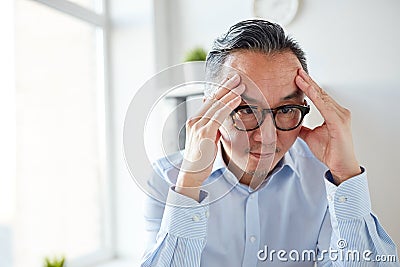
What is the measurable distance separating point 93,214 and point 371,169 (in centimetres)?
108

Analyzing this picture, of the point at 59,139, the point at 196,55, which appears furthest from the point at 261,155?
the point at 59,139

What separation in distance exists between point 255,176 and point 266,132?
0.50 feet

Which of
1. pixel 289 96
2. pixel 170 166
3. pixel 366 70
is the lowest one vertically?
pixel 170 166

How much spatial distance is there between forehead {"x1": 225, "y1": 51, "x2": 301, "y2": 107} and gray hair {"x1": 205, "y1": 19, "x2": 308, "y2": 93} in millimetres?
11

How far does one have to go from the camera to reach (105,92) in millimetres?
1850

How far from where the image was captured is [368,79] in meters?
1.23

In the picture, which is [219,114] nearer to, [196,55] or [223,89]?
[223,89]

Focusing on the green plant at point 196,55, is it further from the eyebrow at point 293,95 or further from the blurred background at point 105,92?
the eyebrow at point 293,95

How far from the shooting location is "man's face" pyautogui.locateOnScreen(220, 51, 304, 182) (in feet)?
2.46

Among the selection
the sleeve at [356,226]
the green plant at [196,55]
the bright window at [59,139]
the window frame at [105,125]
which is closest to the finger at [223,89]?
the sleeve at [356,226]

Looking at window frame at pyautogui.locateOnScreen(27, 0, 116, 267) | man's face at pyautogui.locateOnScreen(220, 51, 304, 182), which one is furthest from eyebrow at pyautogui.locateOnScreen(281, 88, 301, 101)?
window frame at pyautogui.locateOnScreen(27, 0, 116, 267)

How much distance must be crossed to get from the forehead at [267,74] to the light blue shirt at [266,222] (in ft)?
0.57

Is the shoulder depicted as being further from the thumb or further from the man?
the thumb

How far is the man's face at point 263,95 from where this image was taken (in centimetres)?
75
